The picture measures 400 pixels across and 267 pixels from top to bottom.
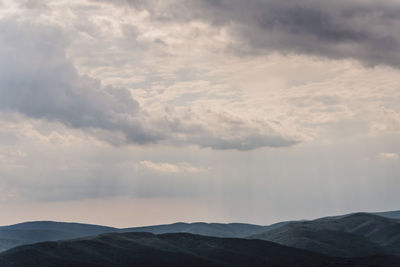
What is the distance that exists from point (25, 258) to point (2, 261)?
7.74 metres

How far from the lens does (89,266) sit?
629ft

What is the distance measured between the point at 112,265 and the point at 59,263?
1846 cm

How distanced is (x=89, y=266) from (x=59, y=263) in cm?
1053

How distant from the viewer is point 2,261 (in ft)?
647

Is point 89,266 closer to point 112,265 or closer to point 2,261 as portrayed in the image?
point 112,265

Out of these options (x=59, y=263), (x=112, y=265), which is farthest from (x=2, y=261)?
(x=112, y=265)

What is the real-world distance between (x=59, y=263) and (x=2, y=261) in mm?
21757

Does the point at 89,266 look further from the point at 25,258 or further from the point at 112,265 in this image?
the point at 25,258

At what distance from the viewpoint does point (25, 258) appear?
199 meters

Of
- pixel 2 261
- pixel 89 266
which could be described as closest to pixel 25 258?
pixel 2 261

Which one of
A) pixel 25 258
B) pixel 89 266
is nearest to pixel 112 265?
pixel 89 266

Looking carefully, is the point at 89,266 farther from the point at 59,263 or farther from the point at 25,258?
the point at 25,258

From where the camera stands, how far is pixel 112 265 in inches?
7830
